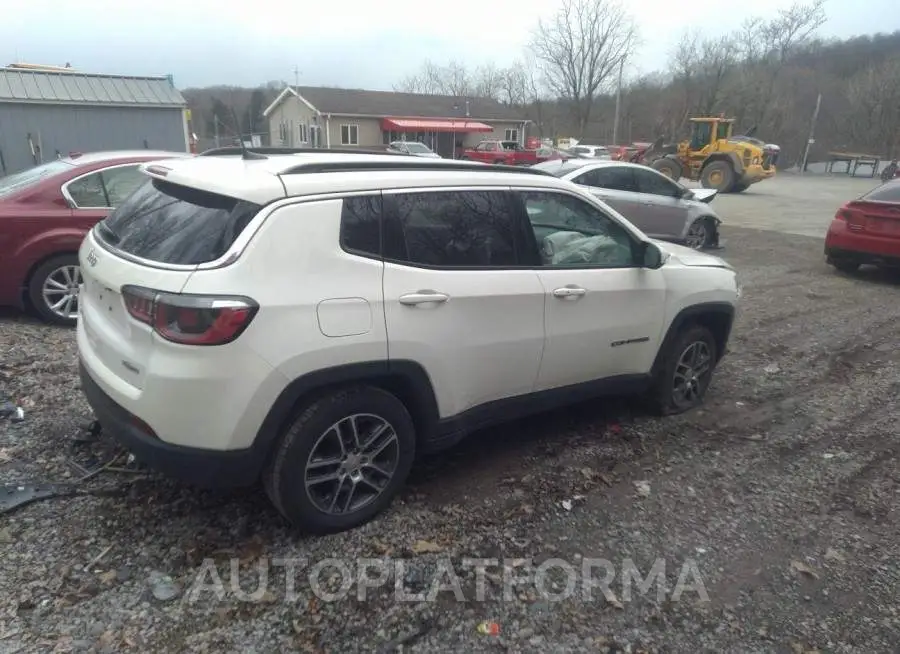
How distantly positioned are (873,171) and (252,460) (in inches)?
1787

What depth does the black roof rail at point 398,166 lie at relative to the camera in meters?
2.96

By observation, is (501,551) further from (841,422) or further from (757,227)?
(757,227)

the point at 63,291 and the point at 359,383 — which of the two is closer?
the point at 359,383

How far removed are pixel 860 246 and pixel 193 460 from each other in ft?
31.9

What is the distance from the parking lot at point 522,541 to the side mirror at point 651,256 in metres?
1.14

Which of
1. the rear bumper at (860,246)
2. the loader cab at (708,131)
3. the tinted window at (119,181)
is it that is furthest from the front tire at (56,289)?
the loader cab at (708,131)

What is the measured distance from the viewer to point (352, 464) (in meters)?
3.06

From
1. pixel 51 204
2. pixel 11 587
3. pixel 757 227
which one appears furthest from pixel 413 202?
pixel 757 227

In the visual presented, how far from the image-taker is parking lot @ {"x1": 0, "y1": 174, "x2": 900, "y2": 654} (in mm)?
2553

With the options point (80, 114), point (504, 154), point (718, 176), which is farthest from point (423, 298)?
point (504, 154)

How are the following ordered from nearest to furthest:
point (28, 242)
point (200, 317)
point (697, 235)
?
point (200, 317), point (28, 242), point (697, 235)

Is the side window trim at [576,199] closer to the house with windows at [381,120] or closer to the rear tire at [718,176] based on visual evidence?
the rear tire at [718,176]

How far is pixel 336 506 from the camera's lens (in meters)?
3.09

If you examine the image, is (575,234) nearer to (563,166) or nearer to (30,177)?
(30,177)
